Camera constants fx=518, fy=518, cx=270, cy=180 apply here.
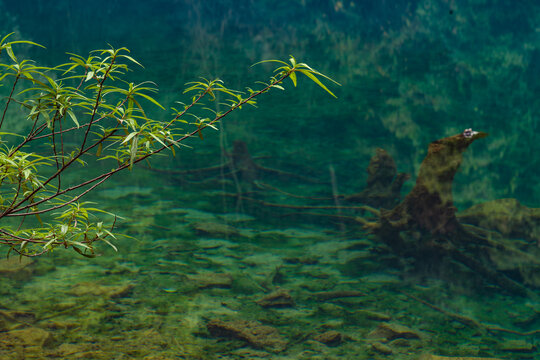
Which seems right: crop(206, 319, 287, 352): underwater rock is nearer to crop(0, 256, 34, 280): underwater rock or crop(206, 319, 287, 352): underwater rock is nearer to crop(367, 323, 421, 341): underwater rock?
crop(367, 323, 421, 341): underwater rock

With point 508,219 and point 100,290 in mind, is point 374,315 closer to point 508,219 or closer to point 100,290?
point 100,290

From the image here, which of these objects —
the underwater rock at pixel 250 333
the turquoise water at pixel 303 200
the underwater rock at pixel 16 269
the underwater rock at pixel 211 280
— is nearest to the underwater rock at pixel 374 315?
the turquoise water at pixel 303 200

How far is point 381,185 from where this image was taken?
742 cm

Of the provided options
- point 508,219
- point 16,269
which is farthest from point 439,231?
point 16,269

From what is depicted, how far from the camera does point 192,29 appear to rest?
17.5 metres

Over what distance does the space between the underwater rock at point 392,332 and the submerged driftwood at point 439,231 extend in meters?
1.65

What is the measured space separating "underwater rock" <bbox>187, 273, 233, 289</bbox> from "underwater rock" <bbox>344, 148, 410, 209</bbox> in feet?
9.54

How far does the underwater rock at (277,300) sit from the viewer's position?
4.79m

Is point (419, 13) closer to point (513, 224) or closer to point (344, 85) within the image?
point (344, 85)

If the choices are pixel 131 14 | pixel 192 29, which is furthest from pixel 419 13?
pixel 131 14

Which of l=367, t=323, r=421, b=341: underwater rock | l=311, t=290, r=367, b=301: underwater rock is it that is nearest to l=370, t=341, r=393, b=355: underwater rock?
l=367, t=323, r=421, b=341: underwater rock

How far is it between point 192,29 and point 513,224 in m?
13.5

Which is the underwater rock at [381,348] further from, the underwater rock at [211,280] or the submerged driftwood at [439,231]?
the submerged driftwood at [439,231]

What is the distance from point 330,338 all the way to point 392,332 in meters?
0.57
